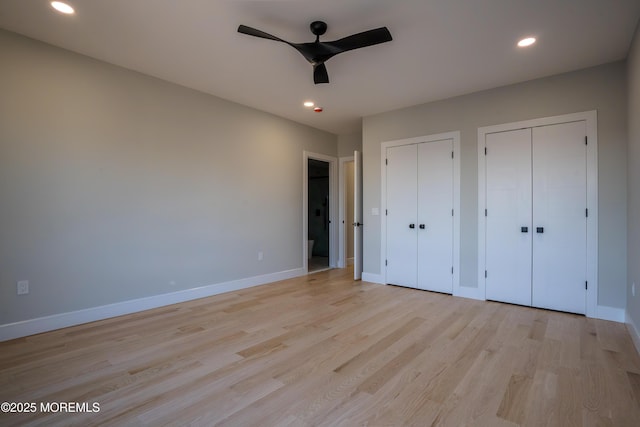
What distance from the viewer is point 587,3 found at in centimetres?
223

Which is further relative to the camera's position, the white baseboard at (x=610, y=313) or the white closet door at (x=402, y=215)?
the white closet door at (x=402, y=215)

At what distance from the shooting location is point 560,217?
11.2 feet

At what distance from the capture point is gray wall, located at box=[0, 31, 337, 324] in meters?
2.73

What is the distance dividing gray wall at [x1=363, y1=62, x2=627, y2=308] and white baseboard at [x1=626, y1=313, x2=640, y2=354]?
0.31 metres

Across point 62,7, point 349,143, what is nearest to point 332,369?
point 62,7

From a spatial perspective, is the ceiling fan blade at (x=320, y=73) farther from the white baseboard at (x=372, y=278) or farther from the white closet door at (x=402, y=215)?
the white baseboard at (x=372, y=278)

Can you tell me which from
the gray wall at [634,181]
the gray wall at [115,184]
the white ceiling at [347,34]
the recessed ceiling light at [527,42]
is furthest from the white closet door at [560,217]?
the gray wall at [115,184]

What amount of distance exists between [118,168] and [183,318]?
1.74m

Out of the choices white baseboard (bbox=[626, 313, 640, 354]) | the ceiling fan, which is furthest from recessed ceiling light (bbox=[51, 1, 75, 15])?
white baseboard (bbox=[626, 313, 640, 354])

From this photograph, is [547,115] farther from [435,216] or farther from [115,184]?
[115,184]

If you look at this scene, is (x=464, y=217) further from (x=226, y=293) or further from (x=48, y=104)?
(x=48, y=104)

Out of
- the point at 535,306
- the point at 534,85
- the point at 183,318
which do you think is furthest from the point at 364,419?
the point at 534,85

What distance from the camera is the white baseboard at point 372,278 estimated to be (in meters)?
4.80

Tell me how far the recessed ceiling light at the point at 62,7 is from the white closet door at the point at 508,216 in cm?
434
